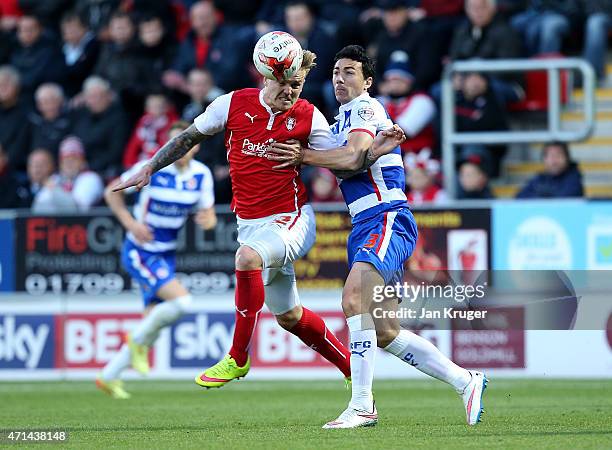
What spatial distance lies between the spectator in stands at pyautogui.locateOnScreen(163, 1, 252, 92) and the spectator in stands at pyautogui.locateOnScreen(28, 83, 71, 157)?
61.1 inches

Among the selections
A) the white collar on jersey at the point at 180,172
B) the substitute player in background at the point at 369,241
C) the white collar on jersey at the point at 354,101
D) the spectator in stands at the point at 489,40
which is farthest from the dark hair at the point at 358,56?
the spectator in stands at the point at 489,40

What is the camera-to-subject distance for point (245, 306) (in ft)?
32.5

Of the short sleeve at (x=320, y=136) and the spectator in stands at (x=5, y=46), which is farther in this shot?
the spectator in stands at (x=5, y=46)

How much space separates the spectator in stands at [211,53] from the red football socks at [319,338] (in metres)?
8.02

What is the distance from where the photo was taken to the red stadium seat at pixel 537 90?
16.8 meters

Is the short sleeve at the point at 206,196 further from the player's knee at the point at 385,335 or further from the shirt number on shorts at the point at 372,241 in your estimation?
the player's knee at the point at 385,335

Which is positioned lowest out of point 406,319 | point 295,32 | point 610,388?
point 610,388

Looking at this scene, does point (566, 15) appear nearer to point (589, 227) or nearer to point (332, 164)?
point (589, 227)

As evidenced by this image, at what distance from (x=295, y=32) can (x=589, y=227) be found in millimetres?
4823

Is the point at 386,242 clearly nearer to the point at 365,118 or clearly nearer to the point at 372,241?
the point at 372,241

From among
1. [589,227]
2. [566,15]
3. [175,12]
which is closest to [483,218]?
[589,227]

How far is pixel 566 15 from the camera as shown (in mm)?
Result: 17375

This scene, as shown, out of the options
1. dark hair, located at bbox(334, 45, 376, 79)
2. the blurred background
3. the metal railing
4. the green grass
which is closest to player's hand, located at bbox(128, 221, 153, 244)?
the green grass

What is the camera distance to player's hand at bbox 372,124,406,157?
9.41 metres
